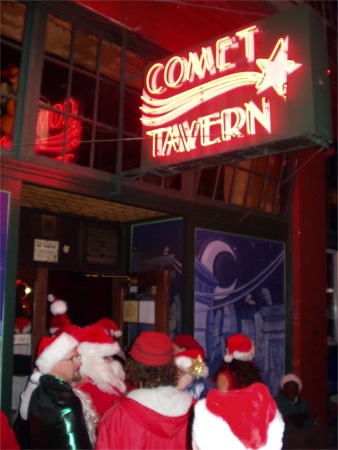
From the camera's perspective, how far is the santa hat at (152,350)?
315 cm

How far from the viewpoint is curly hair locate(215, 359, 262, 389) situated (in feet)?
15.1

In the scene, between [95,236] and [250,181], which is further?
[250,181]

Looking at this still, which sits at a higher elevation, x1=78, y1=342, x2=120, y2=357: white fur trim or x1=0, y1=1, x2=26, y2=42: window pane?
x1=0, y1=1, x2=26, y2=42: window pane

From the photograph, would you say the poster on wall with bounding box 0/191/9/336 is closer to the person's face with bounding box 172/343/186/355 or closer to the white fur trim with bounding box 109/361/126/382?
the white fur trim with bounding box 109/361/126/382

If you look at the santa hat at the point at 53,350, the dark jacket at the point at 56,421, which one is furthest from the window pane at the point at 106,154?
the dark jacket at the point at 56,421

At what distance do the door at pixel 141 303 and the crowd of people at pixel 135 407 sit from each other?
1991 millimetres

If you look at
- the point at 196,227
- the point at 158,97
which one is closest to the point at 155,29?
the point at 158,97

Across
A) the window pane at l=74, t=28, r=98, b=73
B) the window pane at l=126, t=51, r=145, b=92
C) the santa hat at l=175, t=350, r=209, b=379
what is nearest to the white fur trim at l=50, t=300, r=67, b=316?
the santa hat at l=175, t=350, r=209, b=379

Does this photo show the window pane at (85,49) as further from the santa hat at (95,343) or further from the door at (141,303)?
the santa hat at (95,343)

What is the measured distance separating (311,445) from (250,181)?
12.8 feet

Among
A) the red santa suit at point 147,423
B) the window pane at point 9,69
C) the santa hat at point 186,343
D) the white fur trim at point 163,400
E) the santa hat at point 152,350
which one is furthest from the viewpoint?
the santa hat at point 186,343

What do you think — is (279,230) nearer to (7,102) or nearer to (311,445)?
(311,445)

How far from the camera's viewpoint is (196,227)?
6.62 meters

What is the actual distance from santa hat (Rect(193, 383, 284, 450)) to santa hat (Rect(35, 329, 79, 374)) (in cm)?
147
